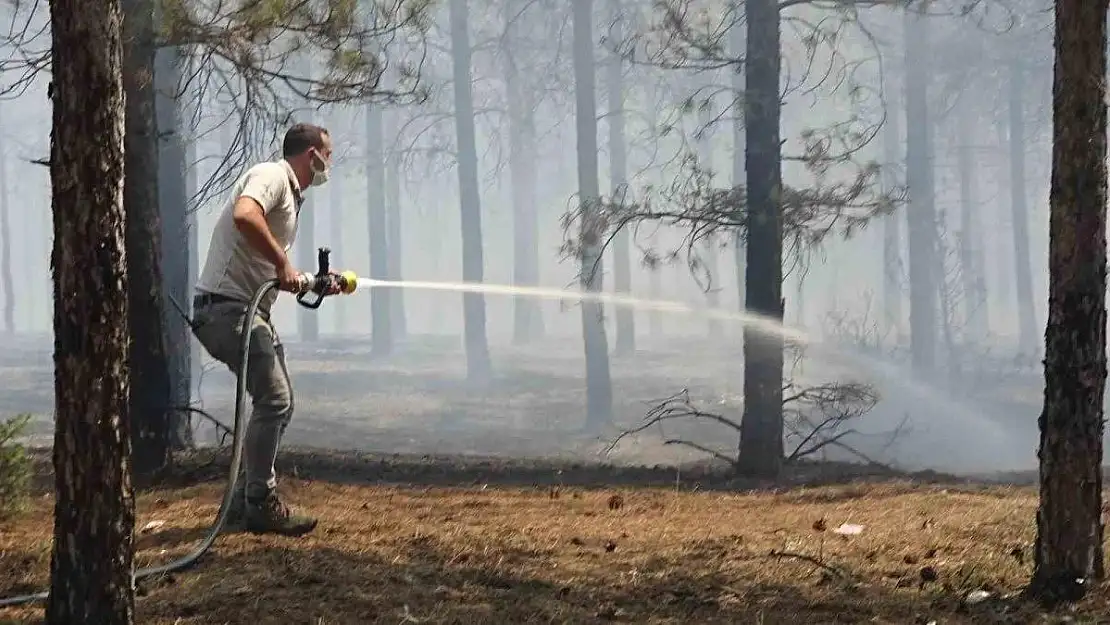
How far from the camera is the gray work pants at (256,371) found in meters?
4.70

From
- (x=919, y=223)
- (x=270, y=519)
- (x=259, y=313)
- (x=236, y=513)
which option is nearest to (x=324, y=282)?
(x=259, y=313)

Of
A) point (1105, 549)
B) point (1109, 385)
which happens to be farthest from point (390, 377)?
point (1105, 549)

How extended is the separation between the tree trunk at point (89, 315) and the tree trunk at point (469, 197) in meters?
20.1

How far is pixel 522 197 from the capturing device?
118 ft

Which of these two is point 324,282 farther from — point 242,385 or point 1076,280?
point 1076,280

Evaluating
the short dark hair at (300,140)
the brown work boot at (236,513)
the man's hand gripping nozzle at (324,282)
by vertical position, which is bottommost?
the brown work boot at (236,513)

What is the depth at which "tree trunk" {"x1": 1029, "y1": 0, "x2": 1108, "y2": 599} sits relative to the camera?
4.02m

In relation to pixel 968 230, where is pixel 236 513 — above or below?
below

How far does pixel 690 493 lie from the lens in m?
7.82

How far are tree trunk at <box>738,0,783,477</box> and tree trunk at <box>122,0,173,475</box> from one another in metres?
4.83

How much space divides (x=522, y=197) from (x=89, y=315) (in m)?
33.2

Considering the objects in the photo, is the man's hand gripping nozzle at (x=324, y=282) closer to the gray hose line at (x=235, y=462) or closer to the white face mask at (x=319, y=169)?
the gray hose line at (x=235, y=462)

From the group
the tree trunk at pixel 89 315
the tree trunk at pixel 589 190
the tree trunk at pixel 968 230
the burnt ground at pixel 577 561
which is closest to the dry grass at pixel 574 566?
the burnt ground at pixel 577 561

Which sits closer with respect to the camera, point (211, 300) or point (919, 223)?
point (211, 300)
